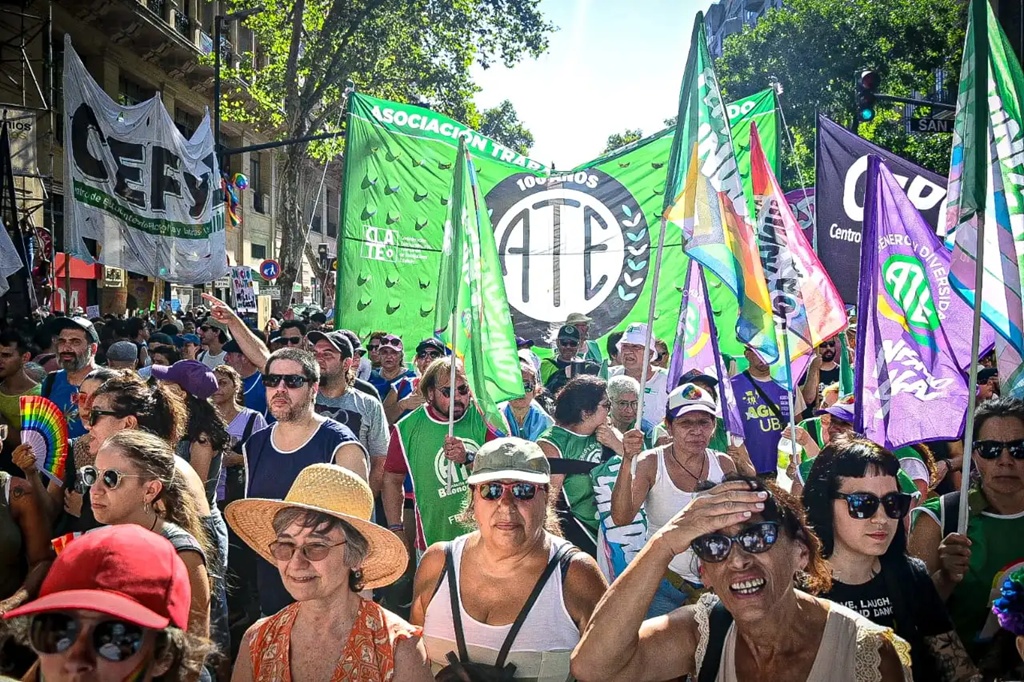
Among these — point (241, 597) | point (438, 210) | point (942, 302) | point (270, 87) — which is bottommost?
point (241, 597)

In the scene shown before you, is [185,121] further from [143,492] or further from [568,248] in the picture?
[143,492]

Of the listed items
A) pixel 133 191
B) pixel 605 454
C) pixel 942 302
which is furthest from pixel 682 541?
pixel 133 191

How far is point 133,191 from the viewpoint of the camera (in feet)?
37.3

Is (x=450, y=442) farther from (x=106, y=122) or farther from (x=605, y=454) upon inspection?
(x=106, y=122)

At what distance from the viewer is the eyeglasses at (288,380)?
4949 mm

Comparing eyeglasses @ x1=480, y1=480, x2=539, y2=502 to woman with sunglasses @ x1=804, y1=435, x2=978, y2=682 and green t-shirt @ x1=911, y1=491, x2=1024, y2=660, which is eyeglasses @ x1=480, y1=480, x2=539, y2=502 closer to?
woman with sunglasses @ x1=804, y1=435, x2=978, y2=682

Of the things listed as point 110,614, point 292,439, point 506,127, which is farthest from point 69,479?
point 506,127

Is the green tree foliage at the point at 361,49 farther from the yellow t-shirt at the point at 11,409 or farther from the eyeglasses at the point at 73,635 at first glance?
the eyeglasses at the point at 73,635

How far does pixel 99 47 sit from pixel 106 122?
49.0ft

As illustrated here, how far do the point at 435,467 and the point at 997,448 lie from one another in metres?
2.81

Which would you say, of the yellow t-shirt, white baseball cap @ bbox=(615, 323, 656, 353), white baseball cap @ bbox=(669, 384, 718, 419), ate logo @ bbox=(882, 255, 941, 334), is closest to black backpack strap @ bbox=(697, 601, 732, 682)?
white baseball cap @ bbox=(669, 384, 718, 419)

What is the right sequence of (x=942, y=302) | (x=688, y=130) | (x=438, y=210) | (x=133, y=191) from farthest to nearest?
1. (x=133, y=191)
2. (x=438, y=210)
3. (x=942, y=302)
4. (x=688, y=130)

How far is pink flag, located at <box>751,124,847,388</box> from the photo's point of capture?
539 centimetres

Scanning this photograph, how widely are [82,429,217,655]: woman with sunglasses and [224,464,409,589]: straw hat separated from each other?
20 cm
